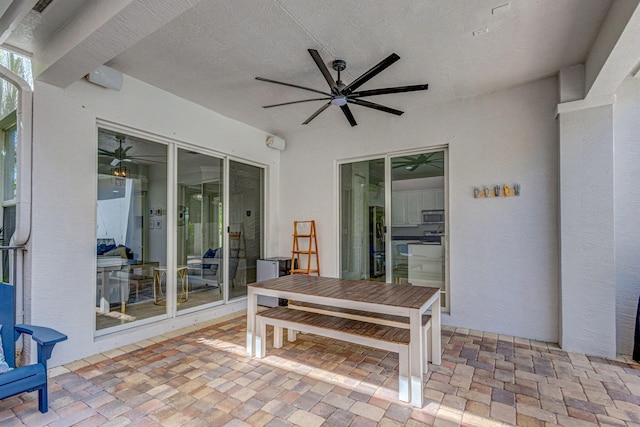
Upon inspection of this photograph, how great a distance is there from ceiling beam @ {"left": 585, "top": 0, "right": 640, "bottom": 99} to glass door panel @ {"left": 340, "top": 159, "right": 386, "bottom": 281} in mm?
2448

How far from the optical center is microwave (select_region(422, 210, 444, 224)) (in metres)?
4.21

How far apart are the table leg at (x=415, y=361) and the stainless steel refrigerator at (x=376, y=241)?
92.8 inches

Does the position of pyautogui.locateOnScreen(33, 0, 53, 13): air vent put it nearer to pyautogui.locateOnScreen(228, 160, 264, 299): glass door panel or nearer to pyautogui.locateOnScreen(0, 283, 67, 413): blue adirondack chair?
pyautogui.locateOnScreen(0, 283, 67, 413): blue adirondack chair

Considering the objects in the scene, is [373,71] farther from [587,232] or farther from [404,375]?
[587,232]

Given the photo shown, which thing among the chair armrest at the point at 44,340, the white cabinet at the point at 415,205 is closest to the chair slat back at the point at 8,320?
the chair armrest at the point at 44,340

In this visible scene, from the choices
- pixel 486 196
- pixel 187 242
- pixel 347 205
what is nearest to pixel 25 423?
pixel 187 242

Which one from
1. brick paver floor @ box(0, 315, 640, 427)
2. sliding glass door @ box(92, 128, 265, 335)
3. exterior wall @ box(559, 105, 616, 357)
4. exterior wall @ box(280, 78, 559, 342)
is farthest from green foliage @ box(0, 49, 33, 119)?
exterior wall @ box(559, 105, 616, 357)

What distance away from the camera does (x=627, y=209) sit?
3137mm

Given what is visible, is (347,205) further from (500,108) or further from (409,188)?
(500,108)

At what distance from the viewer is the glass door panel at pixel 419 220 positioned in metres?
4.21

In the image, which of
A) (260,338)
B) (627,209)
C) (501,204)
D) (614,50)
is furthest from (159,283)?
(627,209)

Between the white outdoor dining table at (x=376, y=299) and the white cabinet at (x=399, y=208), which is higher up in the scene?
the white cabinet at (x=399, y=208)

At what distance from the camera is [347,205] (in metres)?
4.99

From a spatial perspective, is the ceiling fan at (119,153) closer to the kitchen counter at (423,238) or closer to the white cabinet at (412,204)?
the white cabinet at (412,204)
